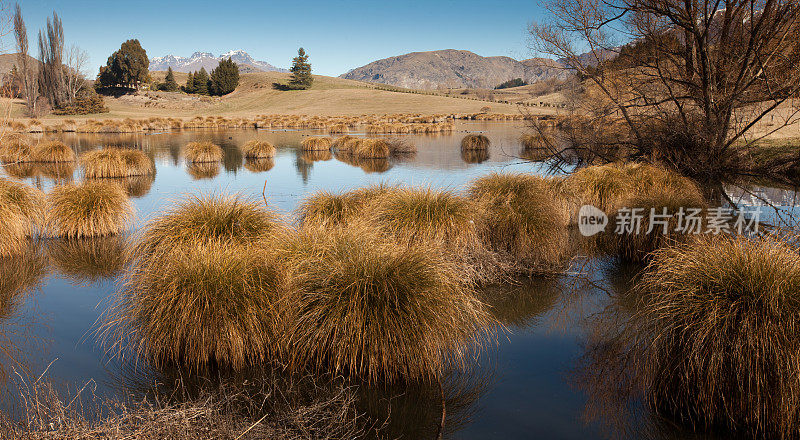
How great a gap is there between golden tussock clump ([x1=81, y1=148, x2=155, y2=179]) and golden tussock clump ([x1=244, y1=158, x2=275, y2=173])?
11.9 feet

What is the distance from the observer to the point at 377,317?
14.9 feet

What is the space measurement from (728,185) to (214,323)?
1473 cm

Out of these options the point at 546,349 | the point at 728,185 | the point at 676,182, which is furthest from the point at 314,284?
the point at 728,185

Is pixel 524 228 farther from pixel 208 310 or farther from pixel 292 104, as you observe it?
pixel 292 104

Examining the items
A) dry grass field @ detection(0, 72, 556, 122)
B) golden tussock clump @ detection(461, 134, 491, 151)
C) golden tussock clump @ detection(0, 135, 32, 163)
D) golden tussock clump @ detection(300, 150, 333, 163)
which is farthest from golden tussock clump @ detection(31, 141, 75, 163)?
dry grass field @ detection(0, 72, 556, 122)

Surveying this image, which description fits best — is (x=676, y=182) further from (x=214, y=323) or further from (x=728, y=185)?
(x=214, y=323)

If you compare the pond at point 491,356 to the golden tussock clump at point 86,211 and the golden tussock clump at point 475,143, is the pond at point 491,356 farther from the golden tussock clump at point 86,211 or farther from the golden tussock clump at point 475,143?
the golden tussock clump at point 475,143

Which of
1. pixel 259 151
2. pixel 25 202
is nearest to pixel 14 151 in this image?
pixel 259 151

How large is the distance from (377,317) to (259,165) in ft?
58.0

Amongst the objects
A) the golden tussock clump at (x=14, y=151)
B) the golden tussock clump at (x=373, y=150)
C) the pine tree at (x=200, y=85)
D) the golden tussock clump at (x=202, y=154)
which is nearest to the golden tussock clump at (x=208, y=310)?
the golden tussock clump at (x=202, y=154)

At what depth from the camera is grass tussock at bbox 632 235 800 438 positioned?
149 inches

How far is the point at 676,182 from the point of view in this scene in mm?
10625

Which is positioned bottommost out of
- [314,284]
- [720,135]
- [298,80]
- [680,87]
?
[314,284]

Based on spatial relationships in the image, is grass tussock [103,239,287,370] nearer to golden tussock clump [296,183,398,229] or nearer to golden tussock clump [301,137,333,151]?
golden tussock clump [296,183,398,229]
